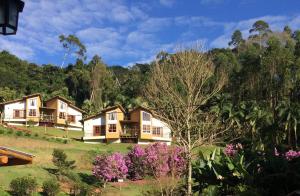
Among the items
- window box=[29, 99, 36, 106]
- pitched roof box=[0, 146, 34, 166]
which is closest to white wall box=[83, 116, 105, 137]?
window box=[29, 99, 36, 106]

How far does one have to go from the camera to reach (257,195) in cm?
833

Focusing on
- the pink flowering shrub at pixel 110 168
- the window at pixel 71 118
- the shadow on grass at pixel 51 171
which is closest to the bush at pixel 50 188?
the shadow on grass at pixel 51 171

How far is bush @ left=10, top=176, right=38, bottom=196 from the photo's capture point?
28.5 m

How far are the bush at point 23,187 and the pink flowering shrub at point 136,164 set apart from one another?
1051 cm

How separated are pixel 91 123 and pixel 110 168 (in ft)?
94.2

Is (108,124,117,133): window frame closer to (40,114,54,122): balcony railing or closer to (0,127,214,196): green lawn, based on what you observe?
(0,127,214,196): green lawn

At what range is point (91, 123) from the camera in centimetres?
6400

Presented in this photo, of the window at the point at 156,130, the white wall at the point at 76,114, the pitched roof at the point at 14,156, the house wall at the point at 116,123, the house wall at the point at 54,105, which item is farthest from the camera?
the white wall at the point at 76,114

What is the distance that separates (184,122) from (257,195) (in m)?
18.2

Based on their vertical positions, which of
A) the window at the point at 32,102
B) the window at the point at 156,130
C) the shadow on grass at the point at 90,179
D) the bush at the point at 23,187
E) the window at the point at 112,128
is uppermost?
the window at the point at 32,102

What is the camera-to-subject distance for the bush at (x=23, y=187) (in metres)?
28.5

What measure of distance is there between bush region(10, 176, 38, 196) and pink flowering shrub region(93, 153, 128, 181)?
7.30 metres

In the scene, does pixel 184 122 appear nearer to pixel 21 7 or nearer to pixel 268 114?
pixel 21 7

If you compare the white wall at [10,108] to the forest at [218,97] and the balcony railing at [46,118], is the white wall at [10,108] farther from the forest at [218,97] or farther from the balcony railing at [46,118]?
the forest at [218,97]
